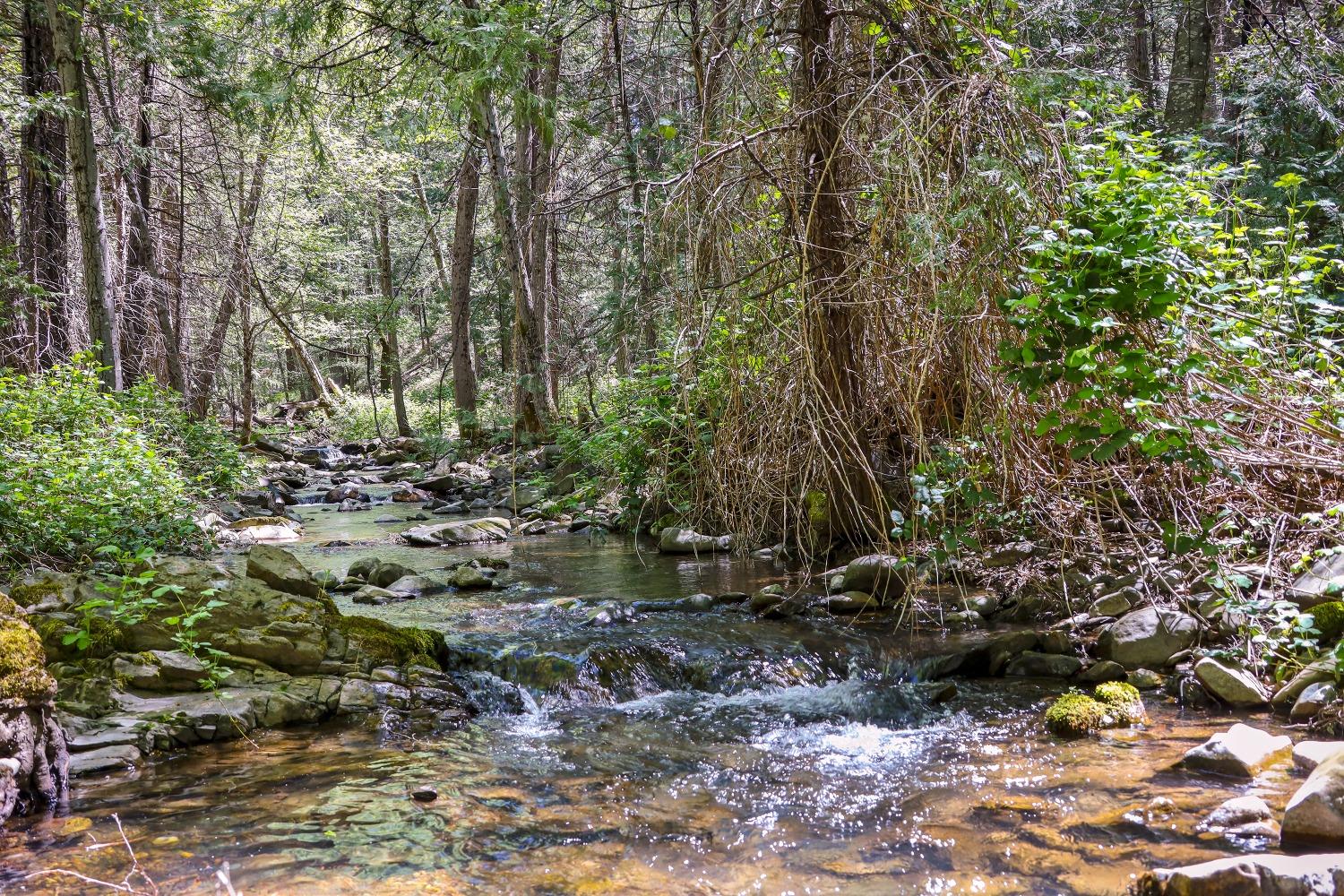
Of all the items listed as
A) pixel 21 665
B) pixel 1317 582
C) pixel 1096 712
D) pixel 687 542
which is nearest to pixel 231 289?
pixel 687 542

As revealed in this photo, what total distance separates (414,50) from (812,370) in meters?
8.00

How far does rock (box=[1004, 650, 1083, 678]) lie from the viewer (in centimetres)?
513

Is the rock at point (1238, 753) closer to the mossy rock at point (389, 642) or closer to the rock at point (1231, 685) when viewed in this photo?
the rock at point (1231, 685)

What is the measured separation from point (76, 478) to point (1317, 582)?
8.52 m

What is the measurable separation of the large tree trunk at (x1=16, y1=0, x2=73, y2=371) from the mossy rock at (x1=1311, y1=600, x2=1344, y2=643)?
12.9 m

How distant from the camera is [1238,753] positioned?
3617mm

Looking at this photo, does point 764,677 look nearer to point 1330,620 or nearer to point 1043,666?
point 1043,666

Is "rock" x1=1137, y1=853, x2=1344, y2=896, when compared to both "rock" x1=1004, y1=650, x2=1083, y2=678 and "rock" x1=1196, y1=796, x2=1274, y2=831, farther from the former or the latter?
"rock" x1=1004, y1=650, x2=1083, y2=678

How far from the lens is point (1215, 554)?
15.3ft

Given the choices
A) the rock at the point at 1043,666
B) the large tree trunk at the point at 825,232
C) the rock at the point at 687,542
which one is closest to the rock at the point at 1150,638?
the rock at the point at 1043,666

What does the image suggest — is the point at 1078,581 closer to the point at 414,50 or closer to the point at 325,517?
the point at 414,50

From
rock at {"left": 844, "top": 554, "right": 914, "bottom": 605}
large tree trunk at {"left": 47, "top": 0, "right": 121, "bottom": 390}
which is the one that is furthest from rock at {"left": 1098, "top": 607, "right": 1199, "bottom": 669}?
large tree trunk at {"left": 47, "top": 0, "right": 121, "bottom": 390}

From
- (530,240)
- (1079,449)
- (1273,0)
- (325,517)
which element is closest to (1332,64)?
(1273,0)

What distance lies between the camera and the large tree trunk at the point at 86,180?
9422mm
